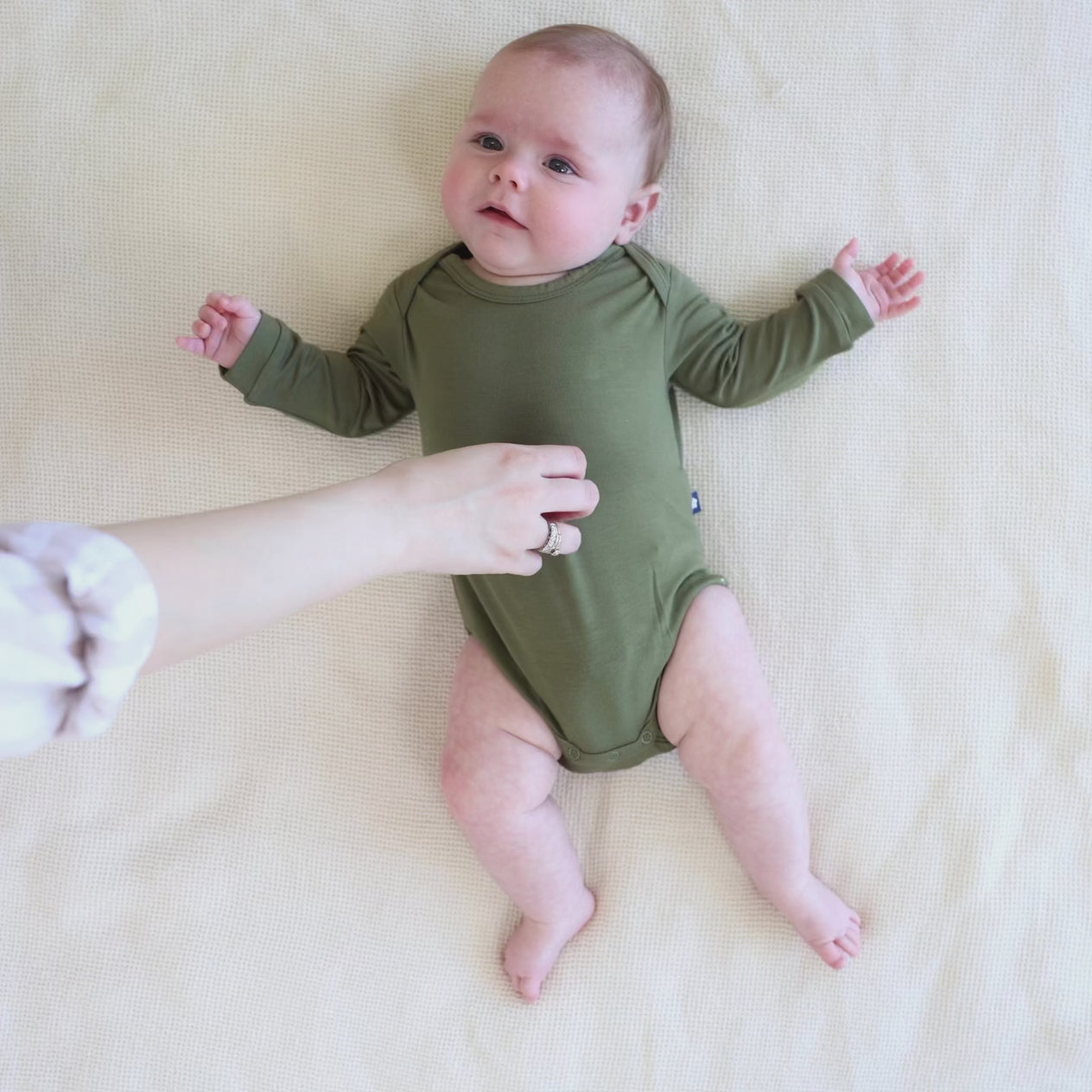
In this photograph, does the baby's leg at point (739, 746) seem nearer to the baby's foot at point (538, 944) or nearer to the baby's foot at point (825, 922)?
the baby's foot at point (825, 922)

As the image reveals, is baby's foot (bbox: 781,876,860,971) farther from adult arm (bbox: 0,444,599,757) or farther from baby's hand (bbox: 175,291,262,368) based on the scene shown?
baby's hand (bbox: 175,291,262,368)

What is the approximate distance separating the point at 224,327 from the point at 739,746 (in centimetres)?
82

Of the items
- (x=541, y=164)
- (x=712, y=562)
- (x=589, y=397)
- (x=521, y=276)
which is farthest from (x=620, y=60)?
(x=712, y=562)

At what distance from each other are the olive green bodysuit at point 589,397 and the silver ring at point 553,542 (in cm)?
18

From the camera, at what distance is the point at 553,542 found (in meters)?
1.01

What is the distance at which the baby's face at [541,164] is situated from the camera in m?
1.12

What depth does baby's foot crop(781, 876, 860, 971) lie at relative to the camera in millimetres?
1288

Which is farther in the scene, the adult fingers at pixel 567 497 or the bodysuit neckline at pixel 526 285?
the bodysuit neckline at pixel 526 285

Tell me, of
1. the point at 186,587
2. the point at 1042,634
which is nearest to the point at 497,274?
the point at 186,587

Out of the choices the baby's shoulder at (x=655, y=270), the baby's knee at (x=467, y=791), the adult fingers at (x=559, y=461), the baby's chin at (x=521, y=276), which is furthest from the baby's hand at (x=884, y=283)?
the baby's knee at (x=467, y=791)

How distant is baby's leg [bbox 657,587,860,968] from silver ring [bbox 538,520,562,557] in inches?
11.2

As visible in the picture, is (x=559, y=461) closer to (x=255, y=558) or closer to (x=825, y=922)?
(x=255, y=558)

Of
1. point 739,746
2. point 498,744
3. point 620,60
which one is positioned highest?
point 620,60

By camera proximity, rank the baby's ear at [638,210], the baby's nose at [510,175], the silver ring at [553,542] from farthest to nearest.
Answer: the baby's ear at [638,210] < the baby's nose at [510,175] < the silver ring at [553,542]
